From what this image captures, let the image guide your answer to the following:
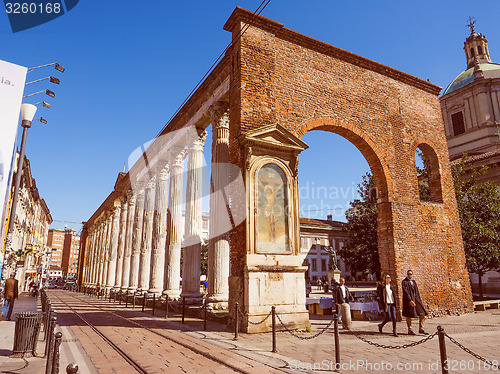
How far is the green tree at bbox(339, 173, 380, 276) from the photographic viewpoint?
24.0 meters

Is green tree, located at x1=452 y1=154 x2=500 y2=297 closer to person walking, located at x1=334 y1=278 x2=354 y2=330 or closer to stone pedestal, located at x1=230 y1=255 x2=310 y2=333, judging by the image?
person walking, located at x1=334 y1=278 x2=354 y2=330

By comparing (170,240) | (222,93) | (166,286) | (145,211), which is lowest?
(166,286)

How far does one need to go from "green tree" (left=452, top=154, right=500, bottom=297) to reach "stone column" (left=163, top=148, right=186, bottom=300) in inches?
552

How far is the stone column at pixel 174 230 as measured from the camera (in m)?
15.2

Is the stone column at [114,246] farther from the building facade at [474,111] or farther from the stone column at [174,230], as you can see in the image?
the building facade at [474,111]

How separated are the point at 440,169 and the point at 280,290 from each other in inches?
341

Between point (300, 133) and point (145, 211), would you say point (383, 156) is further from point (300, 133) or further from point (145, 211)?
point (145, 211)

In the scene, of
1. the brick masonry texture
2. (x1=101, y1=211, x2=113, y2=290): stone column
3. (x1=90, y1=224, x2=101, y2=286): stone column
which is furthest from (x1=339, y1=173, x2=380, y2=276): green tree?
(x1=90, y1=224, x2=101, y2=286): stone column

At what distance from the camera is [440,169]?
1348cm

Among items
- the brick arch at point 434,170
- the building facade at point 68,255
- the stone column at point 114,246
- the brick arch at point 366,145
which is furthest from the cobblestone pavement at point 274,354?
the building facade at point 68,255

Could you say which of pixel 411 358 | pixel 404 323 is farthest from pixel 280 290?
pixel 404 323

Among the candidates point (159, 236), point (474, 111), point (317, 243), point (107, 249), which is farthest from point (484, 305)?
point (317, 243)

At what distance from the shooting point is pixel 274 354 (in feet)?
19.9

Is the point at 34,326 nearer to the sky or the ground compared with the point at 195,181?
nearer to the ground
